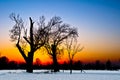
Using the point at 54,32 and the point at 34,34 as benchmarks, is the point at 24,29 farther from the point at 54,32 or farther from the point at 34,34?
the point at 54,32

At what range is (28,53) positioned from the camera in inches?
1939

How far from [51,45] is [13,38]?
8.08m

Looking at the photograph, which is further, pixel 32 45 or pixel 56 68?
pixel 56 68

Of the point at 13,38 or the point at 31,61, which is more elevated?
the point at 13,38

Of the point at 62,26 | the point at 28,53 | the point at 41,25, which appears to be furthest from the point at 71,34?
the point at 28,53

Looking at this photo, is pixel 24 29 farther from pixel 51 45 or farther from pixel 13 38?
pixel 51 45

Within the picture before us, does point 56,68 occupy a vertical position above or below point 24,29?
below

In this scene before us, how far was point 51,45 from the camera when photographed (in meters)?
54.6

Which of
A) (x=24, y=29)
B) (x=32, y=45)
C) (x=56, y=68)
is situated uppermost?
(x=24, y=29)

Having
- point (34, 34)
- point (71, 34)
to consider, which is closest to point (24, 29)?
point (34, 34)

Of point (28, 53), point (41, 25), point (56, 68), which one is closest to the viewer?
point (28, 53)

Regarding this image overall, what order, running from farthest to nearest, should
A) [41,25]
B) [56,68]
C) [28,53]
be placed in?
[56,68] < [41,25] < [28,53]

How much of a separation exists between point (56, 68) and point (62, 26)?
8.84m

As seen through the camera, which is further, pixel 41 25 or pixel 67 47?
pixel 67 47
